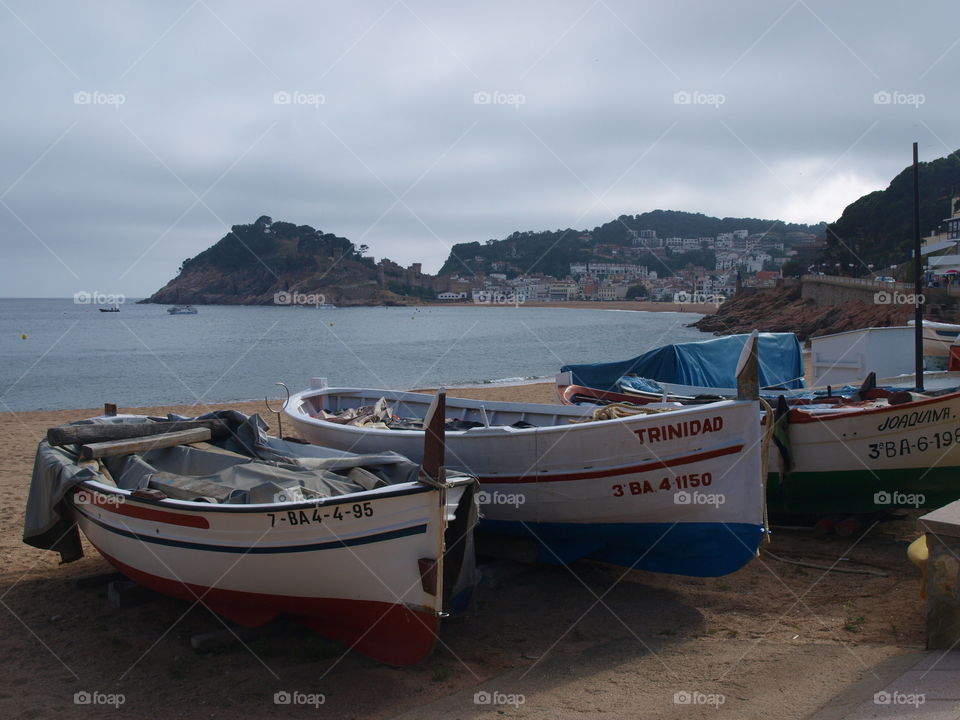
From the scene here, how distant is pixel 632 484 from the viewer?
766 cm

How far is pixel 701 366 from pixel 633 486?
794 cm

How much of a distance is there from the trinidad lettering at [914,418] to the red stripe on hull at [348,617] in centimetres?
592

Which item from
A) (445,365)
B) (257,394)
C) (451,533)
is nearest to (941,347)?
(451,533)

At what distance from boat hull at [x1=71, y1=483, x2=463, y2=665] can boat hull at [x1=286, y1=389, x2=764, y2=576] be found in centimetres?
163

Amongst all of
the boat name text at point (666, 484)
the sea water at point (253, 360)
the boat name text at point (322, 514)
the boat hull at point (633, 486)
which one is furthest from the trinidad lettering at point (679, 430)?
the sea water at point (253, 360)

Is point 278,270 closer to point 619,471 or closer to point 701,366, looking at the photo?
point 701,366

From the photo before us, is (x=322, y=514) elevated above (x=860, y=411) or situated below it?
below

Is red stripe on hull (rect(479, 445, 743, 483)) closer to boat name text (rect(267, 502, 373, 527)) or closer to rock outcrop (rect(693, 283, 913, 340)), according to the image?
boat name text (rect(267, 502, 373, 527))

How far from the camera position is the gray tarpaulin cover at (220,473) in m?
7.00

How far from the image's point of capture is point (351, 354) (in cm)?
5859

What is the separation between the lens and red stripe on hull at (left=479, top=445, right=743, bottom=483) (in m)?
7.34

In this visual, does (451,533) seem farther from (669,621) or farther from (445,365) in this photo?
(445,365)

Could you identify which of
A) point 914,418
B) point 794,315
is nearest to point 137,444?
point 914,418

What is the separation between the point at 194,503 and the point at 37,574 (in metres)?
3.32
